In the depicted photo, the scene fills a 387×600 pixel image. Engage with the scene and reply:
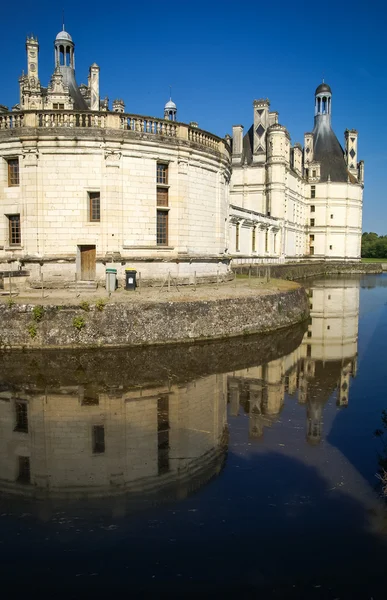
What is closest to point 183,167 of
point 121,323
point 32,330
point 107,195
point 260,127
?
point 107,195

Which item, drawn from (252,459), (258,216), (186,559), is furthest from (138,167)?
(258,216)

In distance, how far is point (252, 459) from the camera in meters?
8.07

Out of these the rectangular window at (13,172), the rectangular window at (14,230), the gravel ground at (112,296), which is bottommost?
the gravel ground at (112,296)

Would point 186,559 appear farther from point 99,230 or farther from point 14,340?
point 99,230

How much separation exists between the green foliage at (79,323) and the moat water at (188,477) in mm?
941

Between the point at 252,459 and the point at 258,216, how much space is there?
36369mm

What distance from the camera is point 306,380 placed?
13.1 meters

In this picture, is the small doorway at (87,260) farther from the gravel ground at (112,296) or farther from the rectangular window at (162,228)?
the rectangular window at (162,228)

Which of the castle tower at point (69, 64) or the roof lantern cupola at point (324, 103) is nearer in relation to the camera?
the castle tower at point (69, 64)

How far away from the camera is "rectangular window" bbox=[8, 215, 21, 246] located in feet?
66.9

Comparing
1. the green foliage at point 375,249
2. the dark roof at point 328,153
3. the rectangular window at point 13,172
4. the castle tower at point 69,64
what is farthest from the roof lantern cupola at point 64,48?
the green foliage at point 375,249

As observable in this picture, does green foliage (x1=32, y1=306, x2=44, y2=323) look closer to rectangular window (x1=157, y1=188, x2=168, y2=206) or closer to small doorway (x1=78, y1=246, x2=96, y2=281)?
small doorway (x1=78, y1=246, x2=96, y2=281)

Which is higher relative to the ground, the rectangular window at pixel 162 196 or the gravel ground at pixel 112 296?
the rectangular window at pixel 162 196

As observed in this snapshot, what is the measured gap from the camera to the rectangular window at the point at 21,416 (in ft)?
31.1
